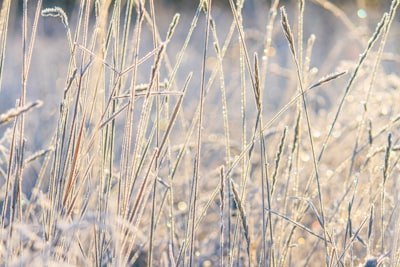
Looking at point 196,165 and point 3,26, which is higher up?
point 3,26

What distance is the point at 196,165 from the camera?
3.21ft

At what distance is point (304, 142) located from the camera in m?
2.01

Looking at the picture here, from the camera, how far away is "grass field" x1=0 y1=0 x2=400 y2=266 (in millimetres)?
939

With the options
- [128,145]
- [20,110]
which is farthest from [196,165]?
A: [20,110]

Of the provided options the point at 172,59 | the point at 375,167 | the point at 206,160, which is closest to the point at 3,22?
the point at 375,167

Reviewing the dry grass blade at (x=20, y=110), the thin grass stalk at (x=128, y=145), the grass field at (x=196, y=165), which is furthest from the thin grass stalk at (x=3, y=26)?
the dry grass blade at (x=20, y=110)

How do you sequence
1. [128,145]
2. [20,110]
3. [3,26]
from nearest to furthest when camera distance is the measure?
[20,110] → [128,145] → [3,26]

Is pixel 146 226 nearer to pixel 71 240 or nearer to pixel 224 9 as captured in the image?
pixel 71 240

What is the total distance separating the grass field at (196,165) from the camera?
94 cm

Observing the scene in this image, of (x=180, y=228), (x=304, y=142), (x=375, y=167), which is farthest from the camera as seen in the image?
(x=304, y=142)

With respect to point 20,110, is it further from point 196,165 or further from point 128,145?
point 196,165

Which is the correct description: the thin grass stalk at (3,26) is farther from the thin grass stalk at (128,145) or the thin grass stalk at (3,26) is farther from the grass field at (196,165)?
the thin grass stalk at (128,145)

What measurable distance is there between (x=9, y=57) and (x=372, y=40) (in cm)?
559

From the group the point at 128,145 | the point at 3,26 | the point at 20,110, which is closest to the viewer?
the point at 20,110
